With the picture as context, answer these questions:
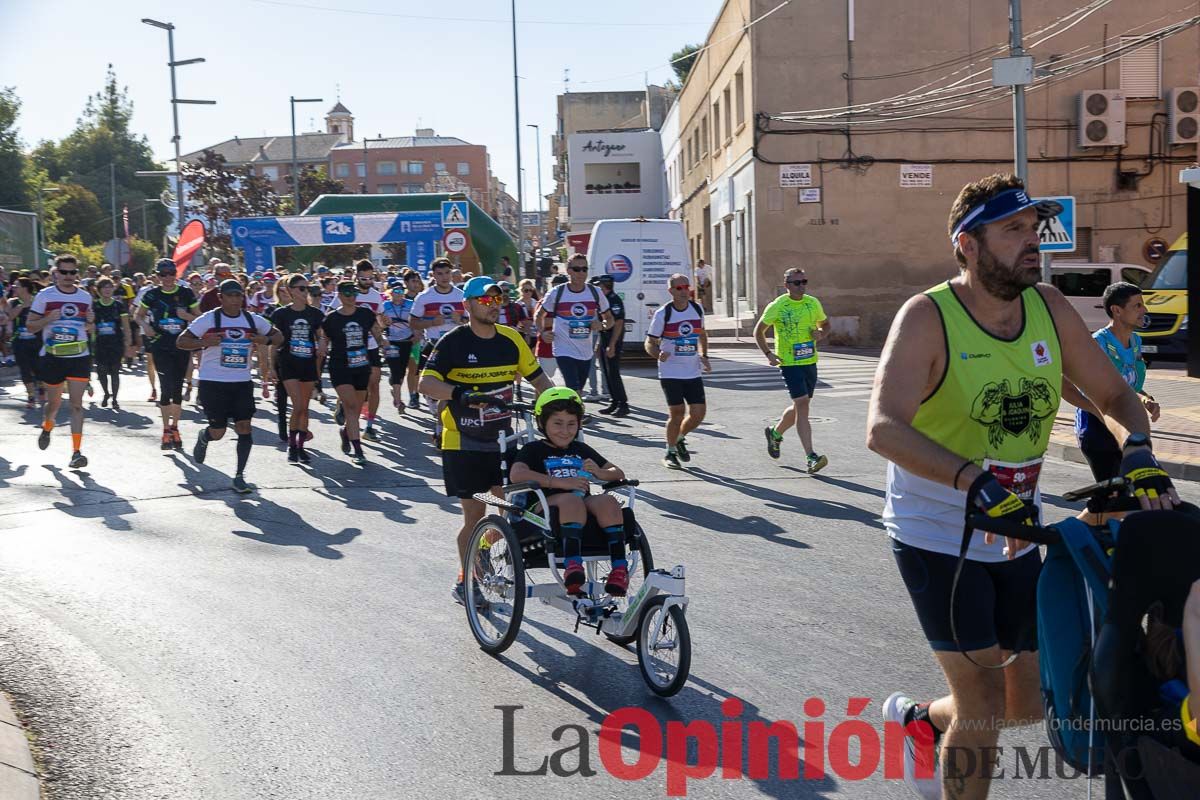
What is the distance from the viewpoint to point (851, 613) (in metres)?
6.62

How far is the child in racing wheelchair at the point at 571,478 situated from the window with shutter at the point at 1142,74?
97.6 ft

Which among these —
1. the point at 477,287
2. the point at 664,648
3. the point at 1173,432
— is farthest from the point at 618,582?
the point at 1173,432

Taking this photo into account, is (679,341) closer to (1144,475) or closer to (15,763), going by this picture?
(15,763)

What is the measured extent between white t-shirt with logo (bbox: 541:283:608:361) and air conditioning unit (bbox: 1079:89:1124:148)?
68.7 feet

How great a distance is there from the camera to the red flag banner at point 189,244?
23.7 metres

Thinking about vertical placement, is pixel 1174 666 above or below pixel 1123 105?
below

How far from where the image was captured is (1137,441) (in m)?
3.30

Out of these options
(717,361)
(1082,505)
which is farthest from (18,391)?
(1082,505)

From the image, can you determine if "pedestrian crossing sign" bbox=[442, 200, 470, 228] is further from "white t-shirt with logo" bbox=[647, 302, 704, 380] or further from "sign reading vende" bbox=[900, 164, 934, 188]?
"white t-shirt with logo" bbox=[647, 302, 704, 380]

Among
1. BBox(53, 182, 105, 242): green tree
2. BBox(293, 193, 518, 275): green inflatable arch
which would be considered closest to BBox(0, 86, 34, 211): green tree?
BBox(53, 182, 105, 242): green tree

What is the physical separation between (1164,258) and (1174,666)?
2356cm

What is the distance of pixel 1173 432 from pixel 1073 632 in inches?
457

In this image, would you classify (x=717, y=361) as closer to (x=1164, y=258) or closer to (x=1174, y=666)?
(x=1164, y=258)

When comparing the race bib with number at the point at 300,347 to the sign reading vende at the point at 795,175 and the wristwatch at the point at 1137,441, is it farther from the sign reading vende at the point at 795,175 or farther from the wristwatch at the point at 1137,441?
the sign reading vende at the point at 795,175
